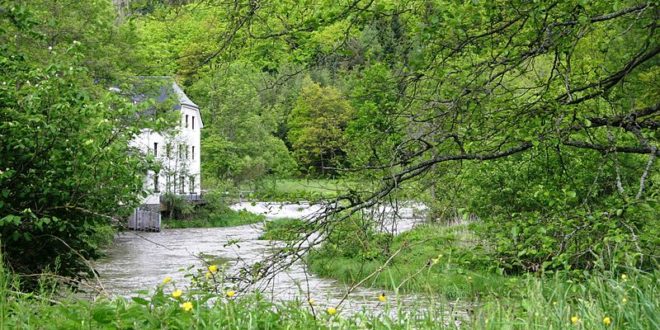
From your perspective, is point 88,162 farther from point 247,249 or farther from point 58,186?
point 247,249

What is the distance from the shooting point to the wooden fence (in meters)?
37.2

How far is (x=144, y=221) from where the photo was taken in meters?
37.3

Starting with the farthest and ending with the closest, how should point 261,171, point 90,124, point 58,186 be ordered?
point 261,171, point 90,124, point 58,186

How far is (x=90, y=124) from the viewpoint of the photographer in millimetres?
9711

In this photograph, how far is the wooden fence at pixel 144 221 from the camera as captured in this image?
1464 inches

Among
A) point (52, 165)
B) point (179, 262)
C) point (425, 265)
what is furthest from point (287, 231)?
point (179, 262)

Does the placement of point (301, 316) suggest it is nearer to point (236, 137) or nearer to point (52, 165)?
point (52, 165)

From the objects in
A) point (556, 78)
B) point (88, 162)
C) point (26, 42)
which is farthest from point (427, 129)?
point (26, 42)

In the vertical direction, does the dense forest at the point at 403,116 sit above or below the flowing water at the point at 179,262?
above

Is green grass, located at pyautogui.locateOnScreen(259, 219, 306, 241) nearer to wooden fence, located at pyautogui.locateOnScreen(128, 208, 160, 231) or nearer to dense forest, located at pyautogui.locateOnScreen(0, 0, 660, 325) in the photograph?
dense forest, located at pyautogui.locateOnScreen(0, 0, 660, 325)

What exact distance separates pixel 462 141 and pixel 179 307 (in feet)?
12.3

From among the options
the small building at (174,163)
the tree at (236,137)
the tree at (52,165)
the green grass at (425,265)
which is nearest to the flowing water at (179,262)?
the green grass at (425,265)

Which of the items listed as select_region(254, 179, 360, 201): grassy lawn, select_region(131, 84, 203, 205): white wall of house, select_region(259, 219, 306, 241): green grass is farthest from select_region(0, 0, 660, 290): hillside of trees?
select_region(131, 84, 203, 205): white wall of house

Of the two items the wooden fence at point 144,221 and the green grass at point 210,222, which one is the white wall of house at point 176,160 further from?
the wooden fence at point 144,221
